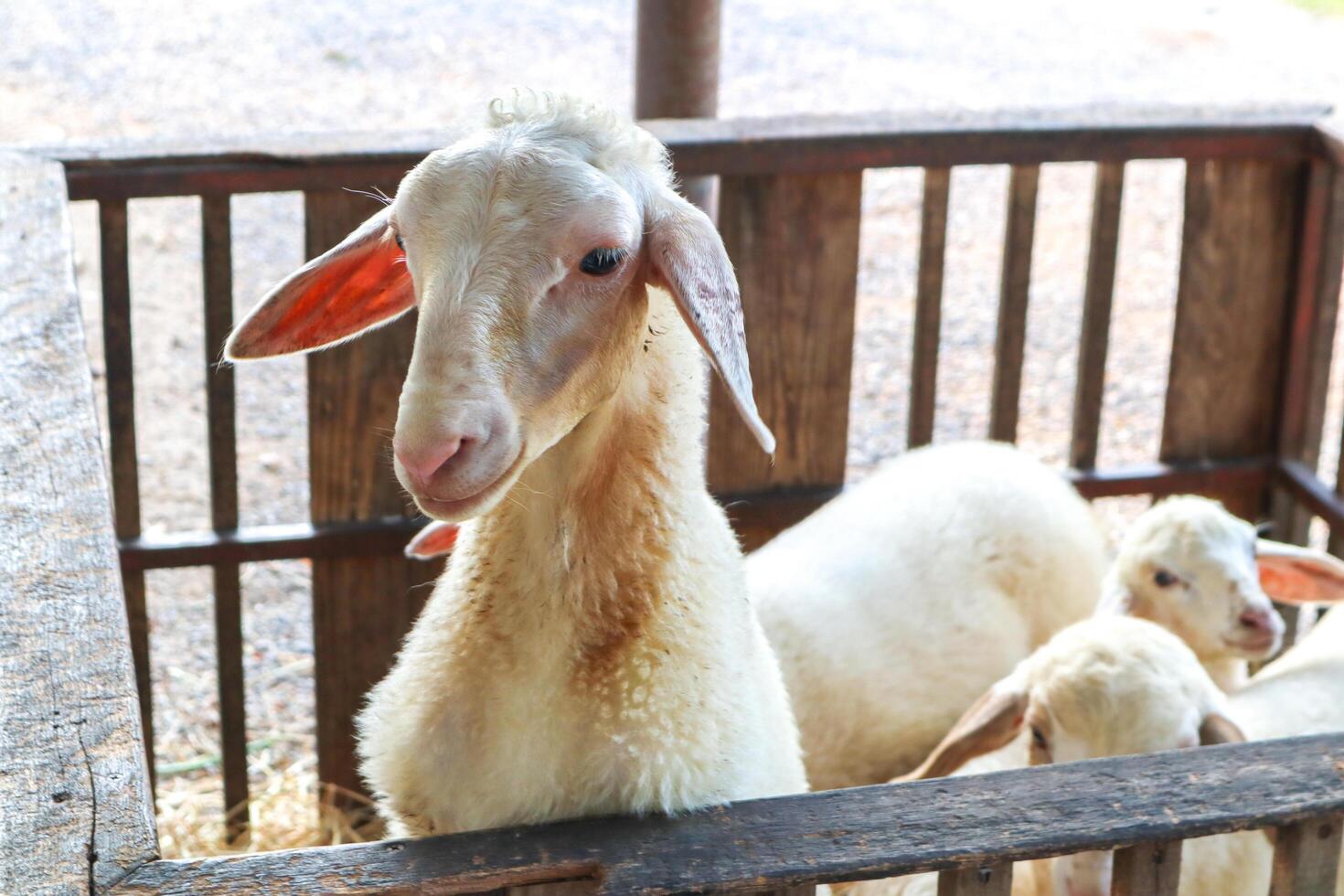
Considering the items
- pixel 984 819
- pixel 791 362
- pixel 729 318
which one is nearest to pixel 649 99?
pixel 791 362

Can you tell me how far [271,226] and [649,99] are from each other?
16.5 feet

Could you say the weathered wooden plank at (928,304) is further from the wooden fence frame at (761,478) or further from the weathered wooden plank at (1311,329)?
the weathered wooden plank at (1311,329)

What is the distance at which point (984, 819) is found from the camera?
1.97 metres

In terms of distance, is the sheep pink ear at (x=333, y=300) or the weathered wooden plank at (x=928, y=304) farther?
the weathered wooden plank at (x=928, y=304)

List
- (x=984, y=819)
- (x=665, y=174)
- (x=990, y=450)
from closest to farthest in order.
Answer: (x=984, y=819) → (x=665, y=174) → (x=990, y=450)

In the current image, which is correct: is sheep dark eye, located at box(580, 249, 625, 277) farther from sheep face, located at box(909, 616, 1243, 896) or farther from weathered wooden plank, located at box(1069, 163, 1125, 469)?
weathered wooden plank, located at box(1069, 163, 1125, 469)

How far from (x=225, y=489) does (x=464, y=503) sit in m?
2.23

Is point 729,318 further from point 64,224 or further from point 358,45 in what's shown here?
point 358,45

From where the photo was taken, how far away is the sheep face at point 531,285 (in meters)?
1.94

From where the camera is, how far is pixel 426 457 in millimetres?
1897

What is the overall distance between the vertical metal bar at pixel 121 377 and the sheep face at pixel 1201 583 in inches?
91.5

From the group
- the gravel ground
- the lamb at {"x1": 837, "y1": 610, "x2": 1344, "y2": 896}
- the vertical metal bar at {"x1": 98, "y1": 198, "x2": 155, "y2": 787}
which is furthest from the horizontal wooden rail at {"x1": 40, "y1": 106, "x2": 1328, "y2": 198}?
the gravel ground

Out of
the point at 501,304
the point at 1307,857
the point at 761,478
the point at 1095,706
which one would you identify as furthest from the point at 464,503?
the point at 761,478

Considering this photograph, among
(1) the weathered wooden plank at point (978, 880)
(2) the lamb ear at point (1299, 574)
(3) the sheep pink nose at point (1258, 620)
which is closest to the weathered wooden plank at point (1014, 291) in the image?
(2) the lamb ear at point (1299, 574)
